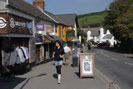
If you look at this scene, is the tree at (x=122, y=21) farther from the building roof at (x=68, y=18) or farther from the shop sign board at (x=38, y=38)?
the shop sign board at (x=38, y=38)

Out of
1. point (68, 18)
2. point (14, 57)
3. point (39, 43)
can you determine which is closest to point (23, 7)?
point (39, 43)

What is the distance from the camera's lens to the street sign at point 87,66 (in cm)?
1018

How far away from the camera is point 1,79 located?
9625 millimetres

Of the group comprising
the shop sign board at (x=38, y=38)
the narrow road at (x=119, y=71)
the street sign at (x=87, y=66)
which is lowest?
the narrow road at (x=119, y=71)

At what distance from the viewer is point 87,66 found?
10.2 m

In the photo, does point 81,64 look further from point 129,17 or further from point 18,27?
point 129,17

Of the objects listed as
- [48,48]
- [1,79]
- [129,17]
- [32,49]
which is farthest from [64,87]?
[129,17]

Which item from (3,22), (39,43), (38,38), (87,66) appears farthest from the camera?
(39,43)

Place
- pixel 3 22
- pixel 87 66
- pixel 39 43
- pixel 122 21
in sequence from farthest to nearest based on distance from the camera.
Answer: pixel 122 21 < pixel 39 43 < pixel 87 66 < pixel 3 22

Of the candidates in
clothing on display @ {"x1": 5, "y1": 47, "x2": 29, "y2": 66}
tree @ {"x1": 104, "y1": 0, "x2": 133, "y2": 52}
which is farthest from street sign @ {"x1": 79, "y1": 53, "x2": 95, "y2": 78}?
tree @ {"x1": 104, "y1": 0, "x2": 133, "y2": 52}

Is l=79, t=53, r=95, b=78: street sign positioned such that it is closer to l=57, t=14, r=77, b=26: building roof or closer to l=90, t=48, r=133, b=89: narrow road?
l=90, t=48, r=133, b=89: narrow road

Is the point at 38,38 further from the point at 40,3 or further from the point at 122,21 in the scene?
the point at 122,21

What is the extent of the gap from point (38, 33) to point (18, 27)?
21.9 ft

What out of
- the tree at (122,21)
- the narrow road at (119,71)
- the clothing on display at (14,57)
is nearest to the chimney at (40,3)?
the narrow road at (119,71)
